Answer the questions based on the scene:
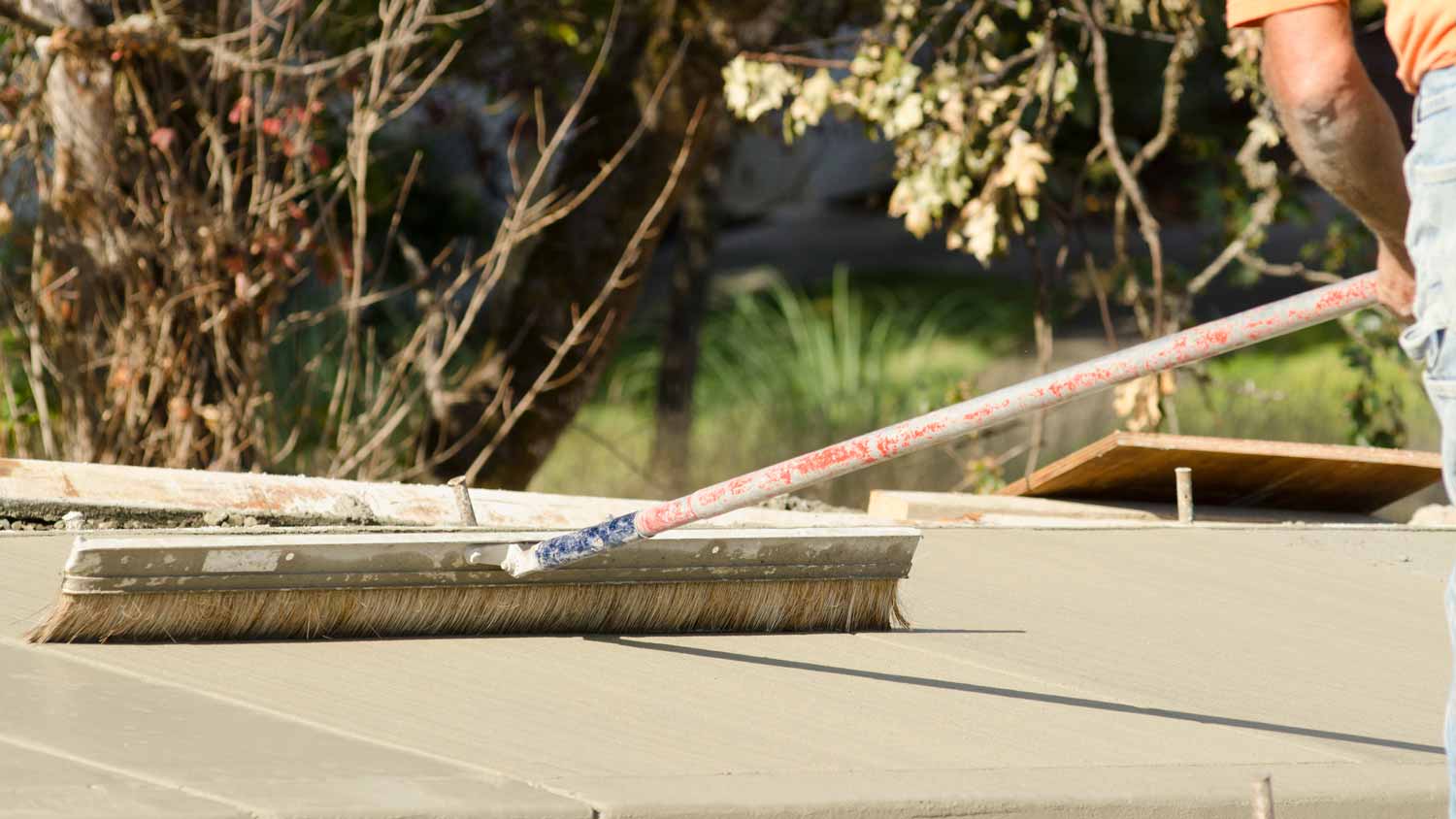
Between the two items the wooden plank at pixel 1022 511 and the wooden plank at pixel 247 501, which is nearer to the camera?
the wooden plank at pixel 247 501

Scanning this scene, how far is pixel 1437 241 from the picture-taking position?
219 centimetres

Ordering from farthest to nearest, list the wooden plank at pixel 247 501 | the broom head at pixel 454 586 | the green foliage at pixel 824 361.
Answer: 1. the green foliage at pixel 824 361
2. the wooden plank at pixel 247 501
3. the broom head at pixel 454 586

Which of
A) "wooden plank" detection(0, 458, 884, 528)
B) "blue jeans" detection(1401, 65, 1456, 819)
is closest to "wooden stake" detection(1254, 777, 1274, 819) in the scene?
"blue jeans" detection(1401, 65, 1456, 819)

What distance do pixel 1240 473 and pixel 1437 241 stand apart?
259cm

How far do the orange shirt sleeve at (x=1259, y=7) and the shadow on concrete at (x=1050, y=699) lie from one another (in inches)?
48.0

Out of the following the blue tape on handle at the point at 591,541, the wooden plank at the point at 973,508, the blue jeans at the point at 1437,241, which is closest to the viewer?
the blue jeans at the point at 1437,241

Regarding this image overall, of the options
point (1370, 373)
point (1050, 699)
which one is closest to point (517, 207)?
point (1370, 373)

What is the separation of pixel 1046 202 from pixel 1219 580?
133 inches

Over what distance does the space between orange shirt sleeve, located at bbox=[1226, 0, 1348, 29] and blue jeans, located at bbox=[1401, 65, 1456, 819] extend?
0.16 meters

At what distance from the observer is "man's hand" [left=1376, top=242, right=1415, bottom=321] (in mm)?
2393

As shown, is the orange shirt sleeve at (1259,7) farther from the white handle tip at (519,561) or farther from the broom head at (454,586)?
the white handle tip at (519,561)

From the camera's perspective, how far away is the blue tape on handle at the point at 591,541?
10.0 feet

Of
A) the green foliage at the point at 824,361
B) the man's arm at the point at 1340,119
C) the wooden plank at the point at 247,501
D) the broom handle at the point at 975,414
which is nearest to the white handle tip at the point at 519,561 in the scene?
the broom handle at the point at 975,414

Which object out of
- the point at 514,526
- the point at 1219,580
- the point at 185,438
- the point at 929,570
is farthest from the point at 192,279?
the point at 1219,580
